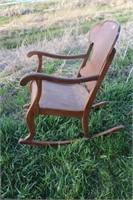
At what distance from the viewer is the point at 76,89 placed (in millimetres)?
2307

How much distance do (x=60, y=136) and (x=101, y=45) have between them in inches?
29.4

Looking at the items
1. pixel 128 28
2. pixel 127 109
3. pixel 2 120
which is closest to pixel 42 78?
pixel 2 120

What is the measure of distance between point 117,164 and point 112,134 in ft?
0.88

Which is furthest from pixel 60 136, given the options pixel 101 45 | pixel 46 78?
pixel 101 45

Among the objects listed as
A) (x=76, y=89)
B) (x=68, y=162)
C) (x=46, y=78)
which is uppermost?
(x=46, y=78)

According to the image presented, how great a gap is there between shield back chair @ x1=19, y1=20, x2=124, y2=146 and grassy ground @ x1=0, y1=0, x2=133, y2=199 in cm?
11

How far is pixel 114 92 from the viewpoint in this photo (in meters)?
2.60

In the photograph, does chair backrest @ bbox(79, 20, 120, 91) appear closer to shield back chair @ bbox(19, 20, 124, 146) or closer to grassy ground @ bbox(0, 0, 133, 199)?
shield back chair @ bbox(19, 20, 124, 146)

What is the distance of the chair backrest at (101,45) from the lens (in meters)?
1.94

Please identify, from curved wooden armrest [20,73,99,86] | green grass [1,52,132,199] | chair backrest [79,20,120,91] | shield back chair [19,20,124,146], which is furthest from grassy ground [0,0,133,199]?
curved wooden armrest [20,73,99,86]

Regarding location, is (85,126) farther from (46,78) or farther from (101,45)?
(101,45)

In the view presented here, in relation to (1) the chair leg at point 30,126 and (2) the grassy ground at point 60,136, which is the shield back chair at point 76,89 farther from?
(2) the grassy ground at point 60,136

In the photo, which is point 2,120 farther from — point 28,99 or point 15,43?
point 15,43

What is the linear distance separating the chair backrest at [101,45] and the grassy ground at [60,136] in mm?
382
